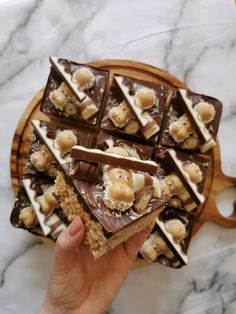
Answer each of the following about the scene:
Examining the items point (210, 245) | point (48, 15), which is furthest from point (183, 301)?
point (48, 15)

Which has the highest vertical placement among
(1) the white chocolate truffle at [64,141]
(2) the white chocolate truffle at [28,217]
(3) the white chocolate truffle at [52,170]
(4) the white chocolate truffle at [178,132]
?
(1) the white chocolate truffle at [64,141]

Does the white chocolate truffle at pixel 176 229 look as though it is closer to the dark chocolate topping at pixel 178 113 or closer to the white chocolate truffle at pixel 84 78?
the dark chocolate topping at pixel 178 113

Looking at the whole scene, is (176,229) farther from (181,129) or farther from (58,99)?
(58,99)

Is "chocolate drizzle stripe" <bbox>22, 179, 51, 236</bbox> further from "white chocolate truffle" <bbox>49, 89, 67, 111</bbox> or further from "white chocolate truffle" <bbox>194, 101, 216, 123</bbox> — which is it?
"white chocolate truffle" <bbox>194, 101, 216, 123</bbox>

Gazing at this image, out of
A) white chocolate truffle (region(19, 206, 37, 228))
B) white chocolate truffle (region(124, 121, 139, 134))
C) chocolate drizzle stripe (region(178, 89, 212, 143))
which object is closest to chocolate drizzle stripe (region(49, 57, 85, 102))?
white chocolate truffle (region(124, 121, 139, 134))

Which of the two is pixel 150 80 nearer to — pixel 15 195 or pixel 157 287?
pixel 15 195

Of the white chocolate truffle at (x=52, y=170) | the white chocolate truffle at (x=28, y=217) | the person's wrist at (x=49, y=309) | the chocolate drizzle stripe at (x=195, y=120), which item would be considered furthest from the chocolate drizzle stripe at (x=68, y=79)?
the person's wrist at (x=49, y=309)
